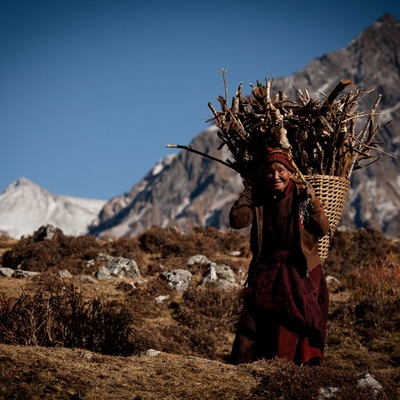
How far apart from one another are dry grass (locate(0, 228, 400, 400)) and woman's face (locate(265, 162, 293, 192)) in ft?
6.17

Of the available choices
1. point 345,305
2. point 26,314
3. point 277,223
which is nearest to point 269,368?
point 277,223

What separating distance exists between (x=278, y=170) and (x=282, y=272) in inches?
44.3

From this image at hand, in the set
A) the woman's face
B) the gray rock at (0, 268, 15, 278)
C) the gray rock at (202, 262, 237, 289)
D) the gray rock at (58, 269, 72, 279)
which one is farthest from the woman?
the gray rock at (0, 268, 15, 278)

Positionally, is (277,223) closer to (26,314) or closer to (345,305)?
(26,314)

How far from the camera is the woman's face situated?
5934 mm

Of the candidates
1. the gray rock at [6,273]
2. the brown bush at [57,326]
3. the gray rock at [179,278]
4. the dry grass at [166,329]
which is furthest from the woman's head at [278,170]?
the gray rock at [6,273]

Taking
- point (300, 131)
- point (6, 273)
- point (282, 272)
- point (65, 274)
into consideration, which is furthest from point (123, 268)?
point (282, 272)

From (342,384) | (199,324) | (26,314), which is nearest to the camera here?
(342,384)

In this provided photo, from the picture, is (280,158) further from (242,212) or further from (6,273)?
(6,273)

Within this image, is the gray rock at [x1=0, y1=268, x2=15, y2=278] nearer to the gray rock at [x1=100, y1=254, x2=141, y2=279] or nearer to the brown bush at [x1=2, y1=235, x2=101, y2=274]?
the brown bush at [x1=2, y1=235, x2=101, y2=274]

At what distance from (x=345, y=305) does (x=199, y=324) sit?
9.44 ft

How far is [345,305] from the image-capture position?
10367 millimetres

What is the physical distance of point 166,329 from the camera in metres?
9.24

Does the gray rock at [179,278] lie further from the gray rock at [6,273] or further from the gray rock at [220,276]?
the gray rock at [6,273]
